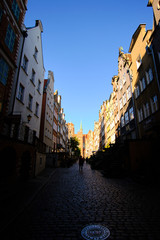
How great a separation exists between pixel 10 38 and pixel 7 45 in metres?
1.03

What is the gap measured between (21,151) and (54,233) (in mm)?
7145

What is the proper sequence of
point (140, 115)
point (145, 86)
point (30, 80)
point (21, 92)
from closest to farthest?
point (21, 92) → point (145, 86) → point (30, 80) → point (140, 115)

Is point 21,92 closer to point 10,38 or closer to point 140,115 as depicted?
point 10,38

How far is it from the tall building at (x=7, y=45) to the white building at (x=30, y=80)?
1688mm

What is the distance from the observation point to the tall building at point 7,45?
10633 millimetres

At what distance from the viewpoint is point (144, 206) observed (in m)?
4.98

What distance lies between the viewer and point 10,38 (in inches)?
470

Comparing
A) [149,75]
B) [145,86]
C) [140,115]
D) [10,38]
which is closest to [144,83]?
[145,86]

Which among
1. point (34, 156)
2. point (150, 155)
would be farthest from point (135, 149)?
point (34, 156)

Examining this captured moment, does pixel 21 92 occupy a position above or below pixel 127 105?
below

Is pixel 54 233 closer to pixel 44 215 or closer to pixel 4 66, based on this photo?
pixel 44 215

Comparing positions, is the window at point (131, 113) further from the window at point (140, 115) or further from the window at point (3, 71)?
the window at point (3, 71)

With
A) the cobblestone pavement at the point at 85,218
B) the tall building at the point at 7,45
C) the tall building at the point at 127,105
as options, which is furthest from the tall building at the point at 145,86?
the tall building at the point at 7,45

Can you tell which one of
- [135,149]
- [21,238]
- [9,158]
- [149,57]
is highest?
[149,57]
